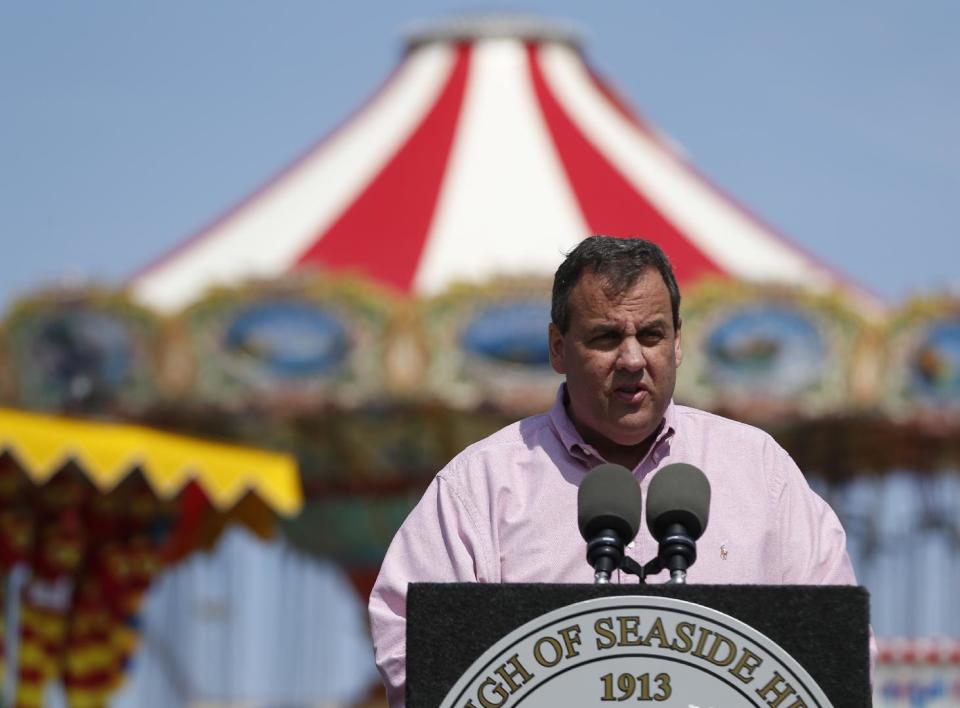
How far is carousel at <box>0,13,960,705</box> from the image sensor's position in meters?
11.1

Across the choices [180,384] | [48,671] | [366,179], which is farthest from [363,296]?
[48,671]

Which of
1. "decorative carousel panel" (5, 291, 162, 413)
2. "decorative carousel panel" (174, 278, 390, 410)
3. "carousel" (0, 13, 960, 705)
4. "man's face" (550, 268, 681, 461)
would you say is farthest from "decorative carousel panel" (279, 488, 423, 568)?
"man's face" (550, 268, 681, 461)

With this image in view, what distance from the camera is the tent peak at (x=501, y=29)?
16375 millimetres

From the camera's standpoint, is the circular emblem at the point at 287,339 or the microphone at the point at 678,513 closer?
the microphone at the point at 678,513

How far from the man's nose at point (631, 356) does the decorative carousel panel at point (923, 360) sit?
36.7 feet

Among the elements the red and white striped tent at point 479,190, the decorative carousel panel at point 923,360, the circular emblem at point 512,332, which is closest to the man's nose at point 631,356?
the circular emblem at point 512,332

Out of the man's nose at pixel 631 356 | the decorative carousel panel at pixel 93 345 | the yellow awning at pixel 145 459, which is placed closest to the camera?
the man's nose at pixel 631 356

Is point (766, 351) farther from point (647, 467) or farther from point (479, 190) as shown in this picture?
point (647, 467)

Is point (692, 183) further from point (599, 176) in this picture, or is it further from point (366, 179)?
point (366, 179)

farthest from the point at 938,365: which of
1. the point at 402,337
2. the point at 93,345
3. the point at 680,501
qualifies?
the point at 680,501

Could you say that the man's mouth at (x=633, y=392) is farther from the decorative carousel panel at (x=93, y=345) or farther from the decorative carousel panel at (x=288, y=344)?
the decorative carousel panel at (x=93, y=345)

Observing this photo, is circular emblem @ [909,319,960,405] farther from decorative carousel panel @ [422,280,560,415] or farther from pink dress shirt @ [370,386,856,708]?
pink dress shirt @ [370,386,856,708]

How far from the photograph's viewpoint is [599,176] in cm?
1534

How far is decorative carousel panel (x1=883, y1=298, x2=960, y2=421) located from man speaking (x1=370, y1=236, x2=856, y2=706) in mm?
11089
